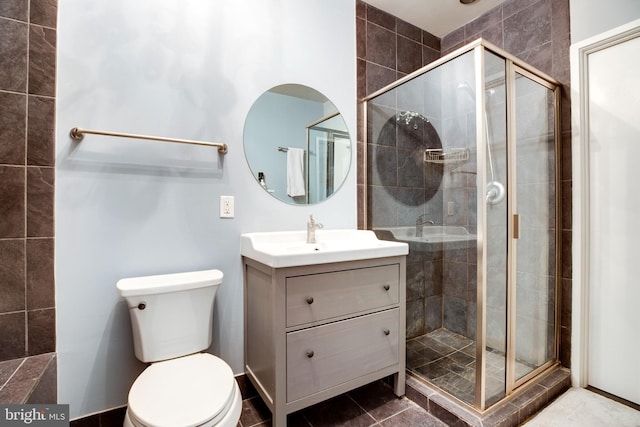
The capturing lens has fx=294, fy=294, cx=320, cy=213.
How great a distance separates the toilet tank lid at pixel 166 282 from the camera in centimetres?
128

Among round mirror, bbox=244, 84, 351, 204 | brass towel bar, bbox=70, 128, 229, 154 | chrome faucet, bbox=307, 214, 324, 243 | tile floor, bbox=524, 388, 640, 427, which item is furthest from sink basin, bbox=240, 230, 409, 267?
tile floor, bbox=524, 388, 640, 427

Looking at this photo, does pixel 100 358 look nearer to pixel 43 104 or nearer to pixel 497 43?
pixel 43 104

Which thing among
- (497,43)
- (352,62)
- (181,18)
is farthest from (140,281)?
(497,43)

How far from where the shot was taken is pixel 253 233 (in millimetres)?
1705

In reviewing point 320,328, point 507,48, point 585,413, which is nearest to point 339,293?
point 320,328

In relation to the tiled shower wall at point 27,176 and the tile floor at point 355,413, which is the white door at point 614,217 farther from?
the tiled shower wall at point 27,176

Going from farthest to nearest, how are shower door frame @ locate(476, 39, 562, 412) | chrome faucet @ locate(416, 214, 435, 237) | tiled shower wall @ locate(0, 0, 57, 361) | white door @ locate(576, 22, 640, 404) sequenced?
chrome faucet @ locate(416, 214, 435, 237), white door @ locate(576, 22, 640, 404), shower door frame @ locate(476, 39, 562, 412), tiled shower wall @ locate(0, 0, 57, 361)

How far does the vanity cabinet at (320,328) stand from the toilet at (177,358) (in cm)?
22

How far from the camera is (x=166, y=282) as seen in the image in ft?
4.51

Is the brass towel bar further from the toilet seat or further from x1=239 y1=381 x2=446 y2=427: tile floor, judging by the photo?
x1=239 y1=381 x2=446 y2=427: tile floor

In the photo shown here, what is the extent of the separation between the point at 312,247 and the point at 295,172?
1.61 ft

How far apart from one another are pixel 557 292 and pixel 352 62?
79.9 inches

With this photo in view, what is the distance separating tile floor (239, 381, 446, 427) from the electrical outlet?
1052mm

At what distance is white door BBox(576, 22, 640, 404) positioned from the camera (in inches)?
63.0
